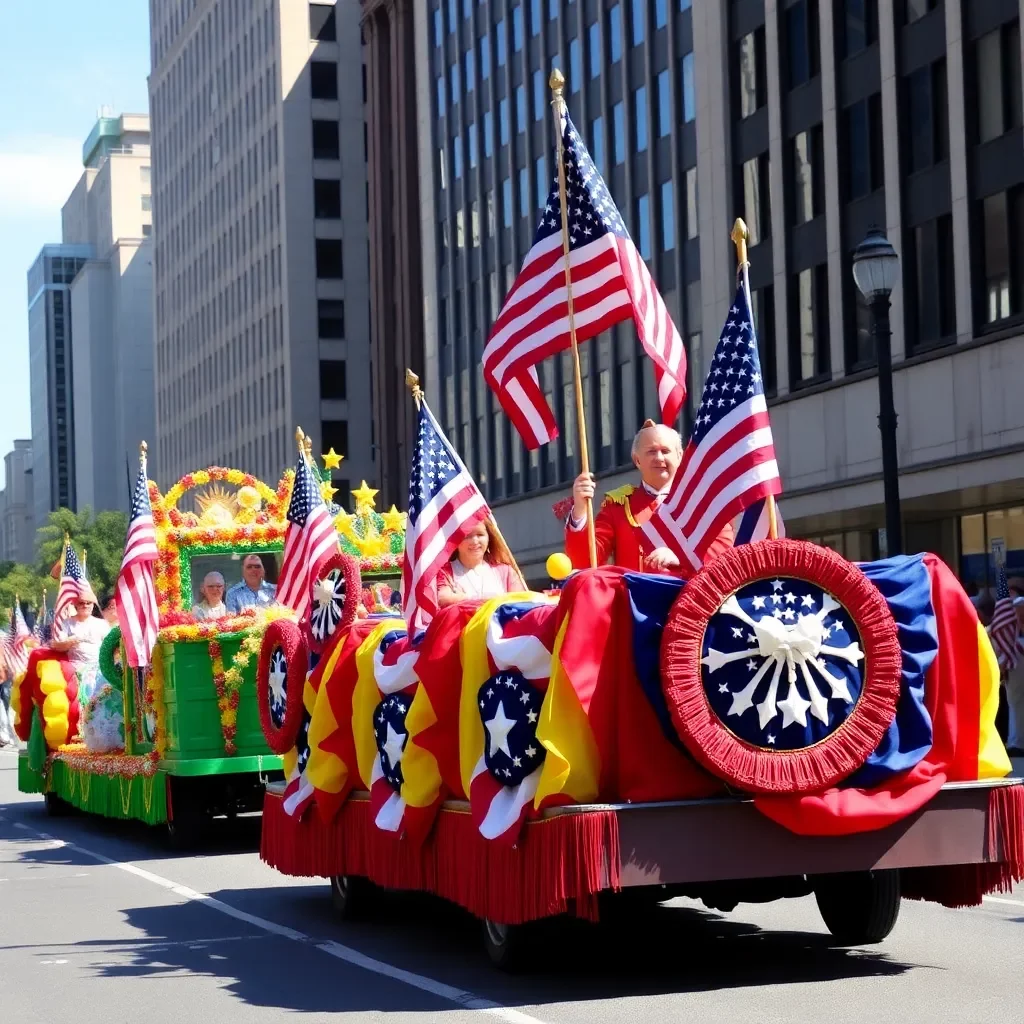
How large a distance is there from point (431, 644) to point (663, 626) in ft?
4.73

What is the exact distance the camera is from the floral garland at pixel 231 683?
1560 centimetres

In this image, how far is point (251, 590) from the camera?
16500mm

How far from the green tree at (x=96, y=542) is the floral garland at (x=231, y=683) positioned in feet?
283

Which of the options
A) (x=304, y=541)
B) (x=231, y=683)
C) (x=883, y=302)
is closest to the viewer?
(x=304, y=541)

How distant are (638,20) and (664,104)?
10.2 feet

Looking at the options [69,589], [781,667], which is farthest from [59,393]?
[781,667]

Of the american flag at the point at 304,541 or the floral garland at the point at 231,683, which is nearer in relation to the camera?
the american flag at the point at 304,541

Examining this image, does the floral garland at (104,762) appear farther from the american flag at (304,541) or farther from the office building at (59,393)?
the office building at (59,393)

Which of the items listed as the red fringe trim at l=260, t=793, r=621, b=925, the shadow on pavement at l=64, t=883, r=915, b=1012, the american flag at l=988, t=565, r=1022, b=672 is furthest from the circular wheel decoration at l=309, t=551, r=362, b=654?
the american flag at l=988, t=565, r=1022, b=672

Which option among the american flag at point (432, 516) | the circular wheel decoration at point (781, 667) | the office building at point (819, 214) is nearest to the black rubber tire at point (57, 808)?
the american flag at point (432, 516)

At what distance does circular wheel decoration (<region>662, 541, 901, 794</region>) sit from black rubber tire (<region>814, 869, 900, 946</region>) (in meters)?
1.07

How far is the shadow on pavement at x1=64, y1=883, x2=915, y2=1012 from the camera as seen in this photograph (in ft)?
27.4

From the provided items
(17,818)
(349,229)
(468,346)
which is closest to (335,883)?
(17,818)

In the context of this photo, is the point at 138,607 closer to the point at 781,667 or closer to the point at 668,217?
the point at 781,667
